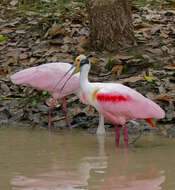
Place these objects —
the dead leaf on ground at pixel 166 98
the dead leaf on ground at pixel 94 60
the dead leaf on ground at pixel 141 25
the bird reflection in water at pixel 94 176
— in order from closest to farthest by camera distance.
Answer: the bird reflection in water at pixel 94 176 → the dead leaf on ground at pixel 166 98 → the dead leaf on ground at pixel 94 60 → the dead leaf on ground at pixel 141 25

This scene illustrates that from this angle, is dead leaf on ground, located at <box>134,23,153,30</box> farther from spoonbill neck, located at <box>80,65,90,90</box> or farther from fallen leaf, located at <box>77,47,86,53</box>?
spoonbill neck, located at <box>80,65,90,90</box>

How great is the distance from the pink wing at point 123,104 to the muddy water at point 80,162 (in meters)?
0.42

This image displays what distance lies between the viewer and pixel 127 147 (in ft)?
24.5

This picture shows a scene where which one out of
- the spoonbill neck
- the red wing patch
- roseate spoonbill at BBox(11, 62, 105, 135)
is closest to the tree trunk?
roseate spoonbill at BBox(11, 62, 105, 135)

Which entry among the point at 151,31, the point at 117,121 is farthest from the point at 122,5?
the point at 117,121

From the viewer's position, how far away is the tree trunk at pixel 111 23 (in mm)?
10109

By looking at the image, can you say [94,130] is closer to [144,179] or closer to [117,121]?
[117,121]

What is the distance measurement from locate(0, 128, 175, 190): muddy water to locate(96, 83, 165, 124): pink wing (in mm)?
416

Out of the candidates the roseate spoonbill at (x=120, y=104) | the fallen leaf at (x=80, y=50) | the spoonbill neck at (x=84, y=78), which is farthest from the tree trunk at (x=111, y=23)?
the roseate spoonbill at (x=120, y=104)

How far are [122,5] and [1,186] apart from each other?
564 centimetres

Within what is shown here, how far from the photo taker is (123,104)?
755 centimetres

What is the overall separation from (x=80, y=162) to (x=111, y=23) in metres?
4.29

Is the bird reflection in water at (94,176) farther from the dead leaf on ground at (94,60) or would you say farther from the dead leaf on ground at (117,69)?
the dead leaf on ground at (94,60)

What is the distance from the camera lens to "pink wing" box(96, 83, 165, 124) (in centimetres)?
746
